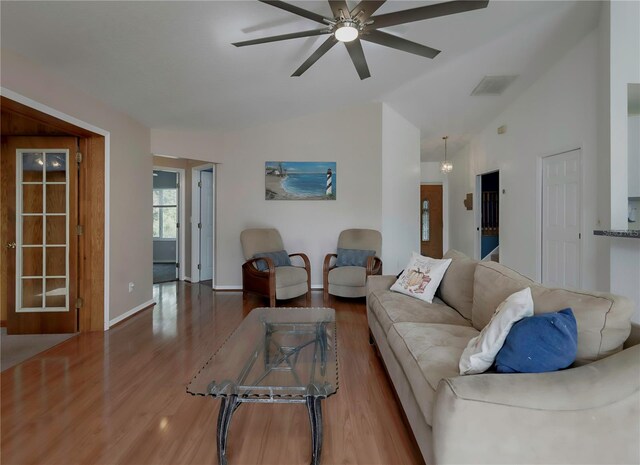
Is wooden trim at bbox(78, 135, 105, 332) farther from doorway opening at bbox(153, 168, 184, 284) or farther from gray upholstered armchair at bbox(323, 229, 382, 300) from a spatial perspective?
doorway opening at bbox(153, 168, 184, 284)

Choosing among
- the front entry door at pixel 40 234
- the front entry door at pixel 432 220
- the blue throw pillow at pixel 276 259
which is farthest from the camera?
the front entry door at pixel 432 220

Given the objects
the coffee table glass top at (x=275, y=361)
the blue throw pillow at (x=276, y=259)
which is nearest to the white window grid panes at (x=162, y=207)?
the blue throw pillow at (x=276, y=259)

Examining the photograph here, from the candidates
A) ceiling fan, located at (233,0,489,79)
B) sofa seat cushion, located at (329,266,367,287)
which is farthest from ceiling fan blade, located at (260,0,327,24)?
sofa seat cushion, located at (329,266,367,287)

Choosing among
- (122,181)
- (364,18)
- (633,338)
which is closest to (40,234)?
(122,181)

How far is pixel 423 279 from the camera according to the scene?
8.57 ft

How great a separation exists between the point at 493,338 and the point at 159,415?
181cm

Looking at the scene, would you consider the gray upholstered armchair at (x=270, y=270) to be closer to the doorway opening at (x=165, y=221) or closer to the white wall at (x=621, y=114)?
the white wall at (x=621, y=114)

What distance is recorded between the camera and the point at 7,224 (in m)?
3.12

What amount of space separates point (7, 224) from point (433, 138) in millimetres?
6373

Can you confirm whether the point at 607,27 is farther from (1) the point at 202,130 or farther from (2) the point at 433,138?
(1) the point at 202,130

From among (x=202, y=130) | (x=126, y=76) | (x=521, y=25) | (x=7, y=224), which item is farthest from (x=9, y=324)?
(x=521, y=25)

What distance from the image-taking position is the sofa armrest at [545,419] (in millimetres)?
1037

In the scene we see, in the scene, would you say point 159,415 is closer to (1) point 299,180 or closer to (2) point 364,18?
(2) point 364,18

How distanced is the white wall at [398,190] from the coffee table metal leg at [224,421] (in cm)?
386
